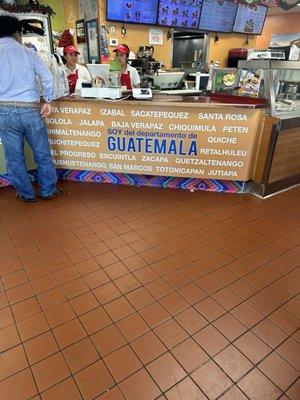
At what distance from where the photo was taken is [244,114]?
3234 millimetres

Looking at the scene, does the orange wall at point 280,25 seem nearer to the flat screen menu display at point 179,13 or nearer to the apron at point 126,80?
the flat screen menu display at point 179,13

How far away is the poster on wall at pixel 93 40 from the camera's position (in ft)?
17.6

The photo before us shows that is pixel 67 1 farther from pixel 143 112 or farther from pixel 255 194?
pixel 255 194

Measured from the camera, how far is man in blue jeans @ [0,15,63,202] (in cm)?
278

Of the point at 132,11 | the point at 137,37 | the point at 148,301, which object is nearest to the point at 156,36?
the point at 137,37

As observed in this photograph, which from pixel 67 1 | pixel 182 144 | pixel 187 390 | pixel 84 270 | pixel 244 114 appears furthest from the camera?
pixel 67 1

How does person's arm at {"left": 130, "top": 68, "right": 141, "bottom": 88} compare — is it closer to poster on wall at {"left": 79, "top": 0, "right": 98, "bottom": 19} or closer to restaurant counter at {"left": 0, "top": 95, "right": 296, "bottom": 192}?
restaurant counter at {"left": 0, "top": 95, "right": 296, "bottom": 192}

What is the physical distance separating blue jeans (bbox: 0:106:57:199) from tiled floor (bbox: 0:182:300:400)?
0.88 ft

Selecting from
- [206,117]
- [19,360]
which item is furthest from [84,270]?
[206,117]

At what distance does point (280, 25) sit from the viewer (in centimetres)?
1088

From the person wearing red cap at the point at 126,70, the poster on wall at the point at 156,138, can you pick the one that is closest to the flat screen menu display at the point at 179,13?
the person wearing red cap at the point at 126,70

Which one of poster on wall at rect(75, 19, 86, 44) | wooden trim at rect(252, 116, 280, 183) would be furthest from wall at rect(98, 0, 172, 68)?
wooden trim at rect(252, 116, 280, 183)

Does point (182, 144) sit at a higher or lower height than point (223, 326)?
higher

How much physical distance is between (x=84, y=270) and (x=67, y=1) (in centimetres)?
620
